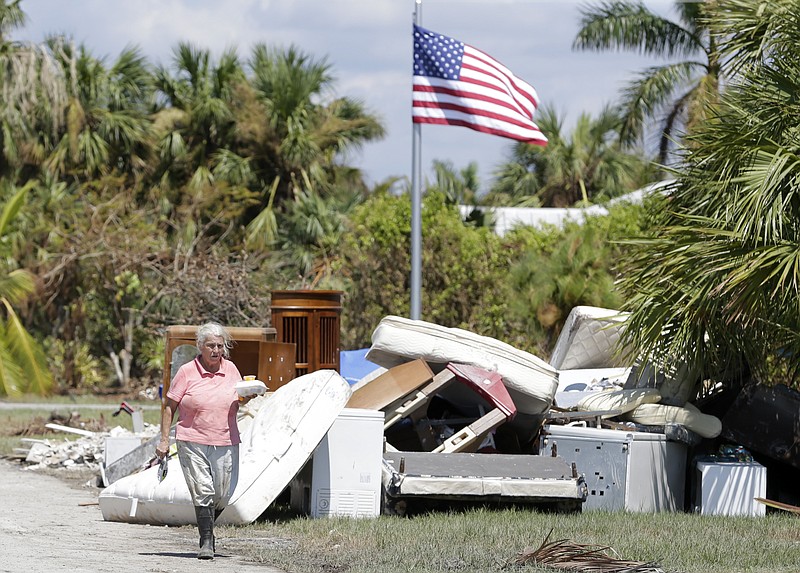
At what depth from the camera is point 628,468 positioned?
10922mm

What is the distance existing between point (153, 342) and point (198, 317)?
3006 millimetres

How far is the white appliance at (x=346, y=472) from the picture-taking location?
10.1m

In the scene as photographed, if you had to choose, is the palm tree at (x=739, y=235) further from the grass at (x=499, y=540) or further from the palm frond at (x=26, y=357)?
the palm frond at (x=26, y=357)

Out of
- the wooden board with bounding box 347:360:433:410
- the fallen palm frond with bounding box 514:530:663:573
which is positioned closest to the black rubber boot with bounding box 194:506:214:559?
the fallen palm frond with bounding box 514:530:663:573

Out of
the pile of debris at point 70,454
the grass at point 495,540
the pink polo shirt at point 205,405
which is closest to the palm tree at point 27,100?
the pile of debris at point 70,454

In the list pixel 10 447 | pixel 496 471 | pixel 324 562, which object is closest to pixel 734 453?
pixel 496 471

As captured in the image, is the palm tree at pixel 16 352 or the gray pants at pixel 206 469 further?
the palm tree at pixel 16 352

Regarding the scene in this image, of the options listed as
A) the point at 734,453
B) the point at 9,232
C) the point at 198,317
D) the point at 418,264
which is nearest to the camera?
the point at 734,453

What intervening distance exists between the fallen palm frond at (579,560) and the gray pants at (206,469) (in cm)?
202

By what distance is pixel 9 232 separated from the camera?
86.6ft

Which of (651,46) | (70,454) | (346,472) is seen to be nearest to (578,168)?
(651,46)

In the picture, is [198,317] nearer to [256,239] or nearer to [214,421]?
[256,239]

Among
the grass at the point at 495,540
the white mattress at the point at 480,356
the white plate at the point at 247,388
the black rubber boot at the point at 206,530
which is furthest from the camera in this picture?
the white mattress at the point at 480,356

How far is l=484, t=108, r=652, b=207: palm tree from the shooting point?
123 ft
